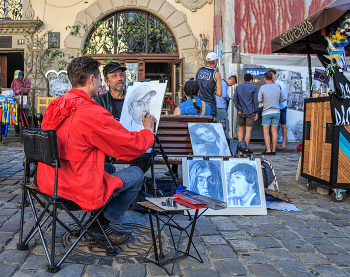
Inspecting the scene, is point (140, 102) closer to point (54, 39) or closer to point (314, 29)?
point (314, 29)

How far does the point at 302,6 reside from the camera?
470 inches

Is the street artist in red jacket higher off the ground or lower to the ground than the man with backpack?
lower

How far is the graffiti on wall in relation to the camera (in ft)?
38.2

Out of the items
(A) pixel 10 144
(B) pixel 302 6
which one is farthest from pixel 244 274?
(B) pixel 302 6

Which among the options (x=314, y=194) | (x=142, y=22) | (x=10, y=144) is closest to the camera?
(x=314, y=194)

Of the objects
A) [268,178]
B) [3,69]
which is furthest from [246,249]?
[3,69]

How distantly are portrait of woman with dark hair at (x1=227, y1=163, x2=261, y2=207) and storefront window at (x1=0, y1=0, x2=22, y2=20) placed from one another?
490 inches

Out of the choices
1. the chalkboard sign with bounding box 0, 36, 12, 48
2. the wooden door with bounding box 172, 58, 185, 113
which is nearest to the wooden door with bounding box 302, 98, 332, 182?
the wooden door with bounding box 172, 58, 185, 113

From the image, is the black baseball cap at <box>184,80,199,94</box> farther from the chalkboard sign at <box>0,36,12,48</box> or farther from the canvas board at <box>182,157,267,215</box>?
the chalkboard sign at <box>0,36,12,48</box>

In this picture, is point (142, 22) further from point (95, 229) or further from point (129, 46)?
point (95, 229)

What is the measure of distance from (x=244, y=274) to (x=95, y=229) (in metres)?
1.39

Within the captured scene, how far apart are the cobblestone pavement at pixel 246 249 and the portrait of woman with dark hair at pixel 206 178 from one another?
301mm

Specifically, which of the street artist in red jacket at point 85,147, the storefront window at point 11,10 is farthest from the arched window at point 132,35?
the street artist in red jacket at point 85,147

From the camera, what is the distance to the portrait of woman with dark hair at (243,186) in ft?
13.7
